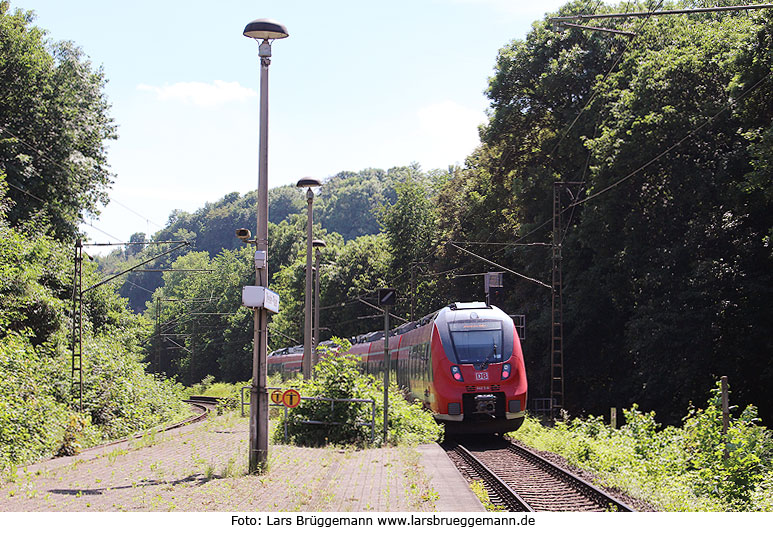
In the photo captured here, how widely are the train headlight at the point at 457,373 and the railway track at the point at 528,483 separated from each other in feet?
5.67

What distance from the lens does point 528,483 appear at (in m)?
14.5

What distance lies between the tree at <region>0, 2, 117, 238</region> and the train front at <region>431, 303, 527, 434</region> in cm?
1960

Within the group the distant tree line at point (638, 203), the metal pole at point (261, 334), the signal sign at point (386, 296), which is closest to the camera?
the metal pole at point (261, 334)

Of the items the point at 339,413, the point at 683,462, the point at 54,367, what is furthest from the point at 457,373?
the point at 54,367

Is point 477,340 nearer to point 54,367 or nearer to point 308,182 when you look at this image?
point 308,182

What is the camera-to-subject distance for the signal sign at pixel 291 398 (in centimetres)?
1695

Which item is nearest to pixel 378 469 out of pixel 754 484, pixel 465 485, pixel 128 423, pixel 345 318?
pixel 465 485

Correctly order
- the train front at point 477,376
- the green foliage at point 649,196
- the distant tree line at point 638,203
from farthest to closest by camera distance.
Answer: the distant tree line at point 638,203 → the green foliage at point 649,196 → the train front at point 477,376

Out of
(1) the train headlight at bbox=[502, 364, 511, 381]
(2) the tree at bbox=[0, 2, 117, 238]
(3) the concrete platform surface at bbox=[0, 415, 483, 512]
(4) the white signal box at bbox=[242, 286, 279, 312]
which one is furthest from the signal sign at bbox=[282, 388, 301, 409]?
(2) the tree at bbox=[0, 2, 117, 238]

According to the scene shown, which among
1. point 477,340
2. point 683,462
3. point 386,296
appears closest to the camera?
point 683,462

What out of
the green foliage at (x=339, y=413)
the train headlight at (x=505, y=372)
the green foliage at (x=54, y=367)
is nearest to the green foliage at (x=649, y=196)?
the train headlight at (x=505, y=372)

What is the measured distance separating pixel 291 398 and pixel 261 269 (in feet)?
15.4

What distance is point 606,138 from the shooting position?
33656 millimetres

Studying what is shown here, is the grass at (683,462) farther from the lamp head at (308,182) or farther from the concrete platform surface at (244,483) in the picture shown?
the lamp head at (308,182)
